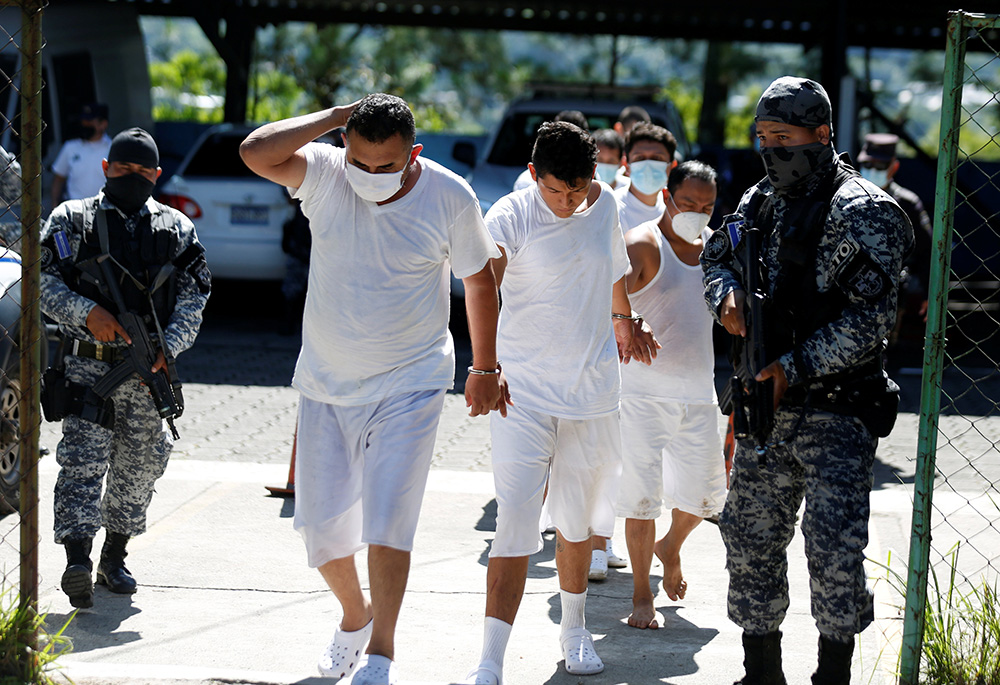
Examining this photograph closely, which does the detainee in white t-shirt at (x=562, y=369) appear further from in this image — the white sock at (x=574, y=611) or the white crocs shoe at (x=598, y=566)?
the white crocs shoe at (x=598, y=566)

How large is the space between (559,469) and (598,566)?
1.09 meters

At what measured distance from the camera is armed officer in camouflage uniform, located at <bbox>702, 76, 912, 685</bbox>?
11.3 ft

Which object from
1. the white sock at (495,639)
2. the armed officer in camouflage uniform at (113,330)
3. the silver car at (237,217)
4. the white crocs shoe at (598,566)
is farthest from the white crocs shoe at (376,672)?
the silver car at (237,217)

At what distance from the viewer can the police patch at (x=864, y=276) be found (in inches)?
134

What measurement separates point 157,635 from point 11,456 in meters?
2.01

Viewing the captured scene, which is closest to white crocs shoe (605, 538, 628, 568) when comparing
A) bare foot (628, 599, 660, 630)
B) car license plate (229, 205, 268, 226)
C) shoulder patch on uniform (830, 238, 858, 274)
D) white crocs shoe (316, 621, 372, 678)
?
bare foot (628, 599, 660, 630)

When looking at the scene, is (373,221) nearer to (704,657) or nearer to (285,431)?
(704,657)

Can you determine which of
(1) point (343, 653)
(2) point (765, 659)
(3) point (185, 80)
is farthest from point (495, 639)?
(3) point (185, 80)

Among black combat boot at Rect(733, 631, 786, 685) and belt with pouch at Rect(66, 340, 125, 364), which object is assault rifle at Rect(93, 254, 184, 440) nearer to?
belt with pouch at Rect(66, 340, 125, 364)

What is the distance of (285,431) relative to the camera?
7637 millimetres

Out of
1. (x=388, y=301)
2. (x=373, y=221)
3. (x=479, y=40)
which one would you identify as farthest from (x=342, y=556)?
(x=479, y=40)

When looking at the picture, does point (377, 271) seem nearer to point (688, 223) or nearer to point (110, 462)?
point (688, 223)

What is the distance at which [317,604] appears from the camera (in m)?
4.68

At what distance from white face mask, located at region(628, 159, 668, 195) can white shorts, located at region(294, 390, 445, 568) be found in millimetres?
2235
